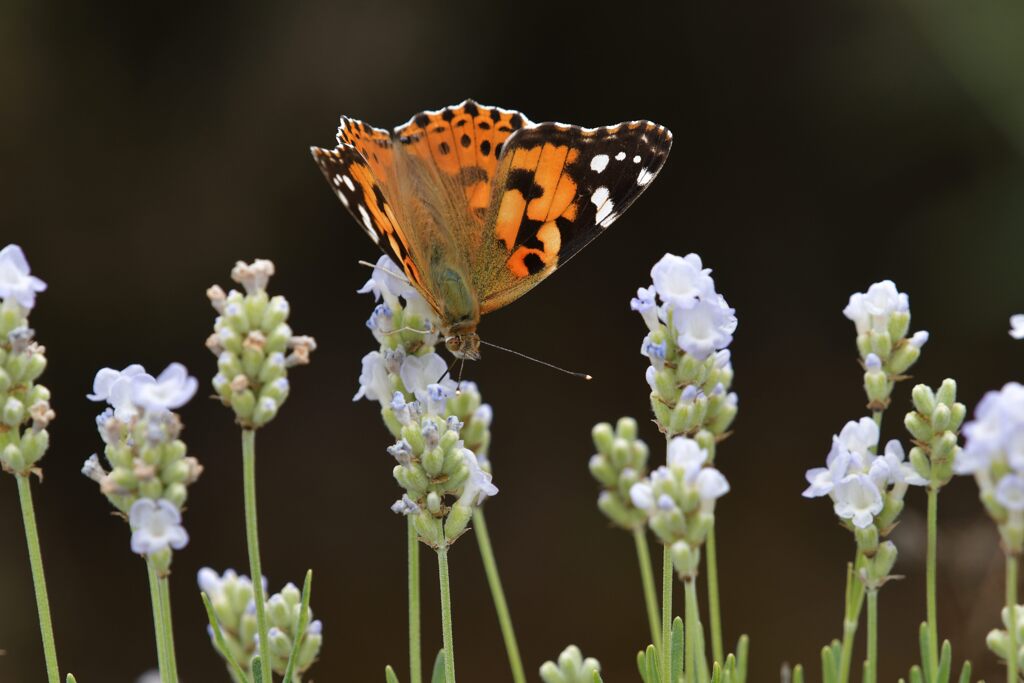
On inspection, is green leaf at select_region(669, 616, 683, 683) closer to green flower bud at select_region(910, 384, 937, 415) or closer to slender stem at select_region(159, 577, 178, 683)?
green flower bud at select_region(910, 384, 937, 415)

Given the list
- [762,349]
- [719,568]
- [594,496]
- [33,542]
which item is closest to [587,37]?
[762,349]

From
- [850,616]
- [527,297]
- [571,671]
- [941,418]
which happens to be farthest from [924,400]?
[527,297]

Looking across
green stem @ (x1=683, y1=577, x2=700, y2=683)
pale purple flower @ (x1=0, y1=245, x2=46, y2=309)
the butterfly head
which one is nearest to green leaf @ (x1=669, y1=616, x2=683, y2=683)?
green stem @ (x1=683, y1=577, x2=700, y2=683)

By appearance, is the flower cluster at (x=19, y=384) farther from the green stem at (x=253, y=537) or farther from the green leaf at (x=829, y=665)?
the green leaf at (x=829, y=665)

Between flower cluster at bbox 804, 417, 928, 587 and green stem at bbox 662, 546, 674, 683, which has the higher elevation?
flower cluster at bbox 804, 417, 928, 587

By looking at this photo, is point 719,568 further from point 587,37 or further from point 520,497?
point 587,37

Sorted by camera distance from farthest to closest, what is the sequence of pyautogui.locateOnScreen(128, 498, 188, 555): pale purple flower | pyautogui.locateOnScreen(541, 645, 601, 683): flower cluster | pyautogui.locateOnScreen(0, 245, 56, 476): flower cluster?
pyautogui.locateOnScreen(541, 645, 601, 683): flower cluster → pyautogui.locateOnScreen(0, 245, 56, 476): flower cluster → pyautogui.locateOnScreen(128, 498, 188, 555): pale purple flower

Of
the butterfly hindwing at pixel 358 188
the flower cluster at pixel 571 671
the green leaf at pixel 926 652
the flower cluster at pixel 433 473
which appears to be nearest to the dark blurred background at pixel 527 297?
the butterfly hindwing at pixel 358 188
